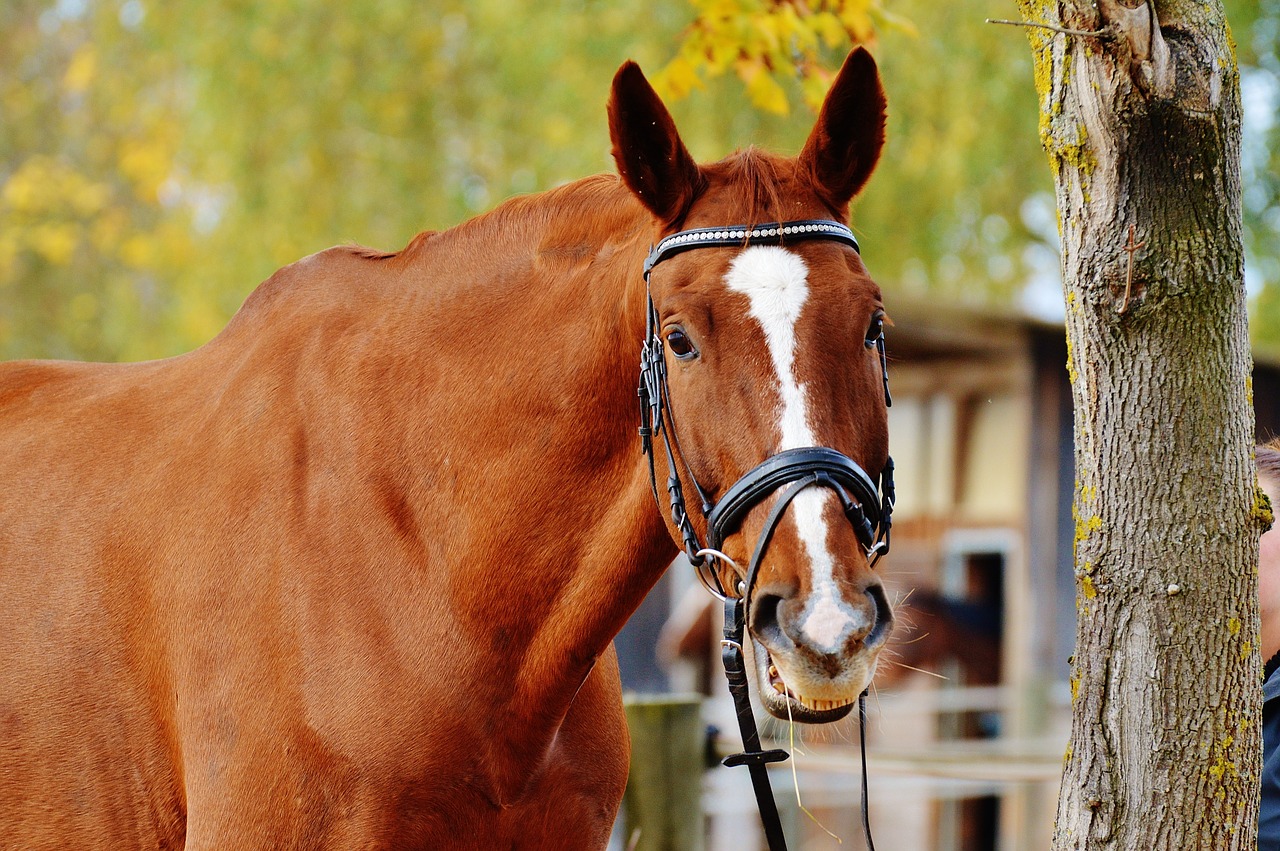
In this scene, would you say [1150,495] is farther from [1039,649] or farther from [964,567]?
[964,567]

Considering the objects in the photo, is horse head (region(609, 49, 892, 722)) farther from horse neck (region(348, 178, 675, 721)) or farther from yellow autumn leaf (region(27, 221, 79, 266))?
yellow autumn leaf (region(27, 221, 79, 266))

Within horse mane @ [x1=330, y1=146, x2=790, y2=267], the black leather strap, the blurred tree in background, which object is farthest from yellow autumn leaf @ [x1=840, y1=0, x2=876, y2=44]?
the blurred tree in background

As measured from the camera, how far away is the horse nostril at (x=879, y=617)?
200 centimetres

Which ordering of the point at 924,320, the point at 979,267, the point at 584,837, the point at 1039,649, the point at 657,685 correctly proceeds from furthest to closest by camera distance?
the point at 979,267 → the point at 657,685 → the point at 1039,649 → the point at 924,320 → the point at 584,837

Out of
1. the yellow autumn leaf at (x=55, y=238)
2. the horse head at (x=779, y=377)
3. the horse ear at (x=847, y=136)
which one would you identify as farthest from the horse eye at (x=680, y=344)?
the yellow autumn leaf at (x=55, y=238)

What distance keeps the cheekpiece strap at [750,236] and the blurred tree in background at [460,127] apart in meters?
8.16

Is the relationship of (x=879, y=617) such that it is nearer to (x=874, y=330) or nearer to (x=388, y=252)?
(x=874, y=330)

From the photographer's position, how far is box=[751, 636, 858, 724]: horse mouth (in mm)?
2057

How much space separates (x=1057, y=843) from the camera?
247cm

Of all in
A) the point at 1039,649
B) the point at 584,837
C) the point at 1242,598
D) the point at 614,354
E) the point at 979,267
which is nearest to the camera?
the point at 1242,598

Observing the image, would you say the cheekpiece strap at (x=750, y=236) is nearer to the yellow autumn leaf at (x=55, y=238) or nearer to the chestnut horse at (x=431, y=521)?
the chestnut horse at (x=431, y=521)

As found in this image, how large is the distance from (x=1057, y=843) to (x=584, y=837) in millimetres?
964

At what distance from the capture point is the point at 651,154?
247 centimetres

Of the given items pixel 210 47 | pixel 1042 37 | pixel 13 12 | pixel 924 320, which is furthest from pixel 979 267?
A: pixel 13 12
